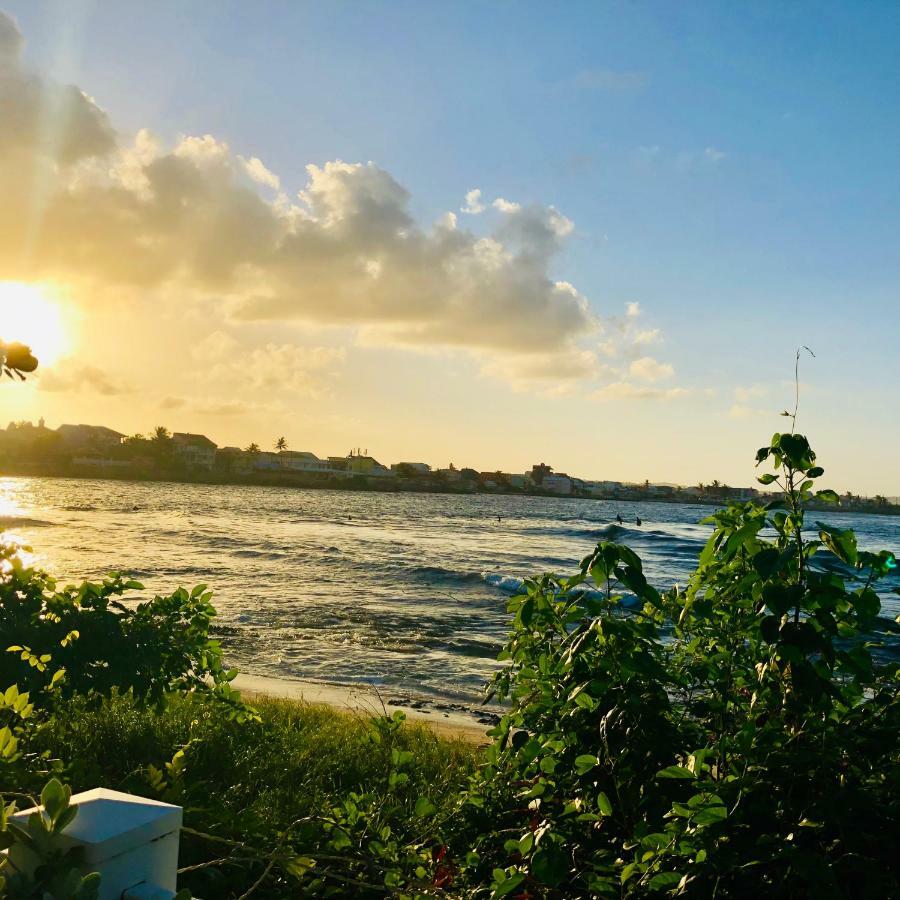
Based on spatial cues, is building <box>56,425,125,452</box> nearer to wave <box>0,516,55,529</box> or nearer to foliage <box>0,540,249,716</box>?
wave <box>0,516,55,529</box>

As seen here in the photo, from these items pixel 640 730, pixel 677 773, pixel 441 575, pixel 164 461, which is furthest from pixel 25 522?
pixel 164 461

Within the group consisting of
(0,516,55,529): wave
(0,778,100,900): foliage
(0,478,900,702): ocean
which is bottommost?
(0,516,55,529): wave

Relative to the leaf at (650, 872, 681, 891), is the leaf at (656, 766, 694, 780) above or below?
above

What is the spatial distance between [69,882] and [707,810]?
1.77m

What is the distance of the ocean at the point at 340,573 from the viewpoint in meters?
16.8

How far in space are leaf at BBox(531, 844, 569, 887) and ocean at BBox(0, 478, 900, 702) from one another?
116cm

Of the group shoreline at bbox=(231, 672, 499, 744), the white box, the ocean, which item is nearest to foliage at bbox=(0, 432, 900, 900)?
the ocean

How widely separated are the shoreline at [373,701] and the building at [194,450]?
155307 mm

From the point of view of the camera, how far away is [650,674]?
287cm

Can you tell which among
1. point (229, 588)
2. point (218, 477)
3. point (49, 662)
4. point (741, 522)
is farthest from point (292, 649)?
point (218, 477)

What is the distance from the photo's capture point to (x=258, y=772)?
21.0 feet

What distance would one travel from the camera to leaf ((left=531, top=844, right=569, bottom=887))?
102 inches

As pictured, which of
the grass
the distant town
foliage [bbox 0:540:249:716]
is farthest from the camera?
the distant town

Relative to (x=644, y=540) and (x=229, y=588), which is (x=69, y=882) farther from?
(x=644, y=540)
